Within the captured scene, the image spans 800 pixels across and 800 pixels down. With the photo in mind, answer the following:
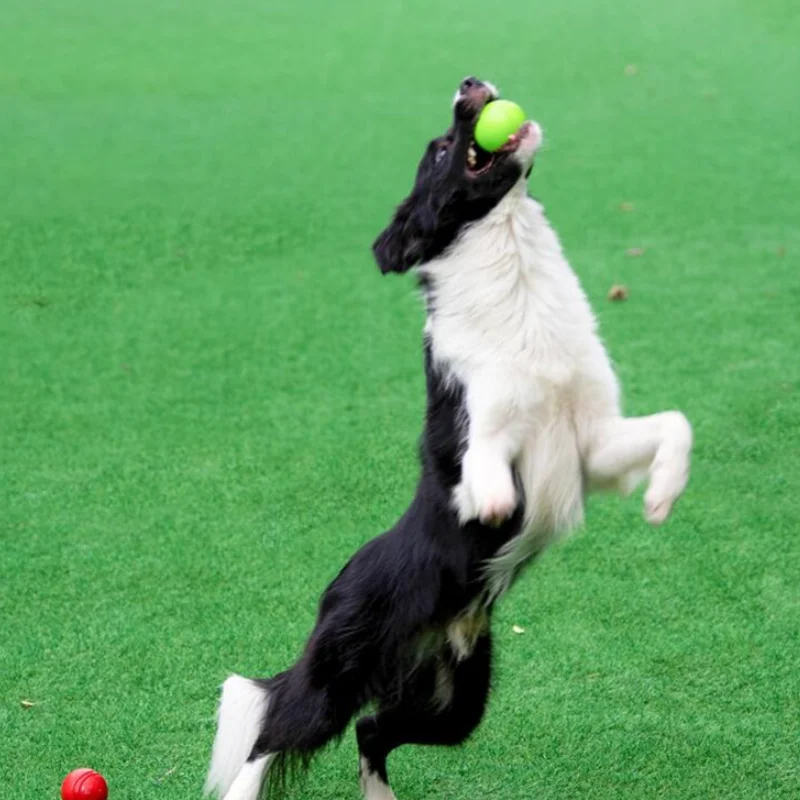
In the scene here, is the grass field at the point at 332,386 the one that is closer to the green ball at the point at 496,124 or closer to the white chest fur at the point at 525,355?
the white chest fur at the point at 525,355

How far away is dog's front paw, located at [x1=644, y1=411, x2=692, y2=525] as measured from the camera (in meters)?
3.25

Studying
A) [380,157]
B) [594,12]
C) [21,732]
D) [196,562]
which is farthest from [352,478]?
Answer: [594,12]

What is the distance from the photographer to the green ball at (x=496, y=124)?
3.48 meters

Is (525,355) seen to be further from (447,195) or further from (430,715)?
(430,715)

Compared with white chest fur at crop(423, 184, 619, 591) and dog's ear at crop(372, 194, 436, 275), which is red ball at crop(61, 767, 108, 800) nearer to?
white chest fur at crop(423, 184, 619, 591)

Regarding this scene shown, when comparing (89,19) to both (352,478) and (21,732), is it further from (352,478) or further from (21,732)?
(21,732)

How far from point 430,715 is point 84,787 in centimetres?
85

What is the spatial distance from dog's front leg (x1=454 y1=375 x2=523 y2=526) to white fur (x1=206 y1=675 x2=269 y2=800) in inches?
28.8

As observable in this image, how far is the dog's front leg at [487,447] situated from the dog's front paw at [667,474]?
0.31 meters

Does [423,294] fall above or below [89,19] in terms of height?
above

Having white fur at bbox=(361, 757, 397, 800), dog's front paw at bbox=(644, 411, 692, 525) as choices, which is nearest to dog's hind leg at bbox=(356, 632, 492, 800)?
white fur at bbox=(361, 757, 397, 800)

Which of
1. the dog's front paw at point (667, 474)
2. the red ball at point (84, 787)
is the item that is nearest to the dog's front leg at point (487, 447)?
the dog's front paw at point (667, 474)

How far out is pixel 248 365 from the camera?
664 centimetres

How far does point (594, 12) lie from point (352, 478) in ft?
28.8
